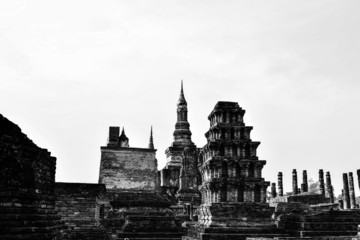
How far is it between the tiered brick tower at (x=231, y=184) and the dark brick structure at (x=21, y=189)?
40.7 ft

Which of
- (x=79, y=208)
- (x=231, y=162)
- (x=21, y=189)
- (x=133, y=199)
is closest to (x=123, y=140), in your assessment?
(x=133, y=199)

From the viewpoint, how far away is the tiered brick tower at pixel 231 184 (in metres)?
21.3

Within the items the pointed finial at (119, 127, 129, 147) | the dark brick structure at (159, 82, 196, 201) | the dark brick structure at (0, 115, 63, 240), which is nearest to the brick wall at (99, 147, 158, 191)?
the pointed finial at (119, 127, 129, 147)

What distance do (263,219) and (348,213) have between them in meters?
5.09

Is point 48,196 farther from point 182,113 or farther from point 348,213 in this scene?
point 182,113

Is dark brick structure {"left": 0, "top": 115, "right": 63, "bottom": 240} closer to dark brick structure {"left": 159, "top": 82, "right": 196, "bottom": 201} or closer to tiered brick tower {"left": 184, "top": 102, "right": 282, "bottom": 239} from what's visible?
tiered brick tower {"left": 184, "top": 102, "right": 282, "bottom": 239}

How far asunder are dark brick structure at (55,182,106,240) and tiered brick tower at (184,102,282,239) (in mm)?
7197

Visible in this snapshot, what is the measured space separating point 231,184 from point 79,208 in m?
10.1

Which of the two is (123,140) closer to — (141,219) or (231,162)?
(231,162)

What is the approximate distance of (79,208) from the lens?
1597cm

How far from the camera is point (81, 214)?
627 inches

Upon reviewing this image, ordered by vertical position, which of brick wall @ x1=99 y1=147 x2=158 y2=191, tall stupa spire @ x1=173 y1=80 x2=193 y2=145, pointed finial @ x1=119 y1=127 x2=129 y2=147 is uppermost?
tall stupa spire @ x1=173 y1=80 x2=193 y2=145

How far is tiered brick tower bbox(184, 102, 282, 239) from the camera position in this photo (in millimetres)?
21344

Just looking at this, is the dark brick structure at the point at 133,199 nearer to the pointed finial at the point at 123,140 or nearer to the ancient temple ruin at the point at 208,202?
the ancient temple ruin at the point at 208,202
